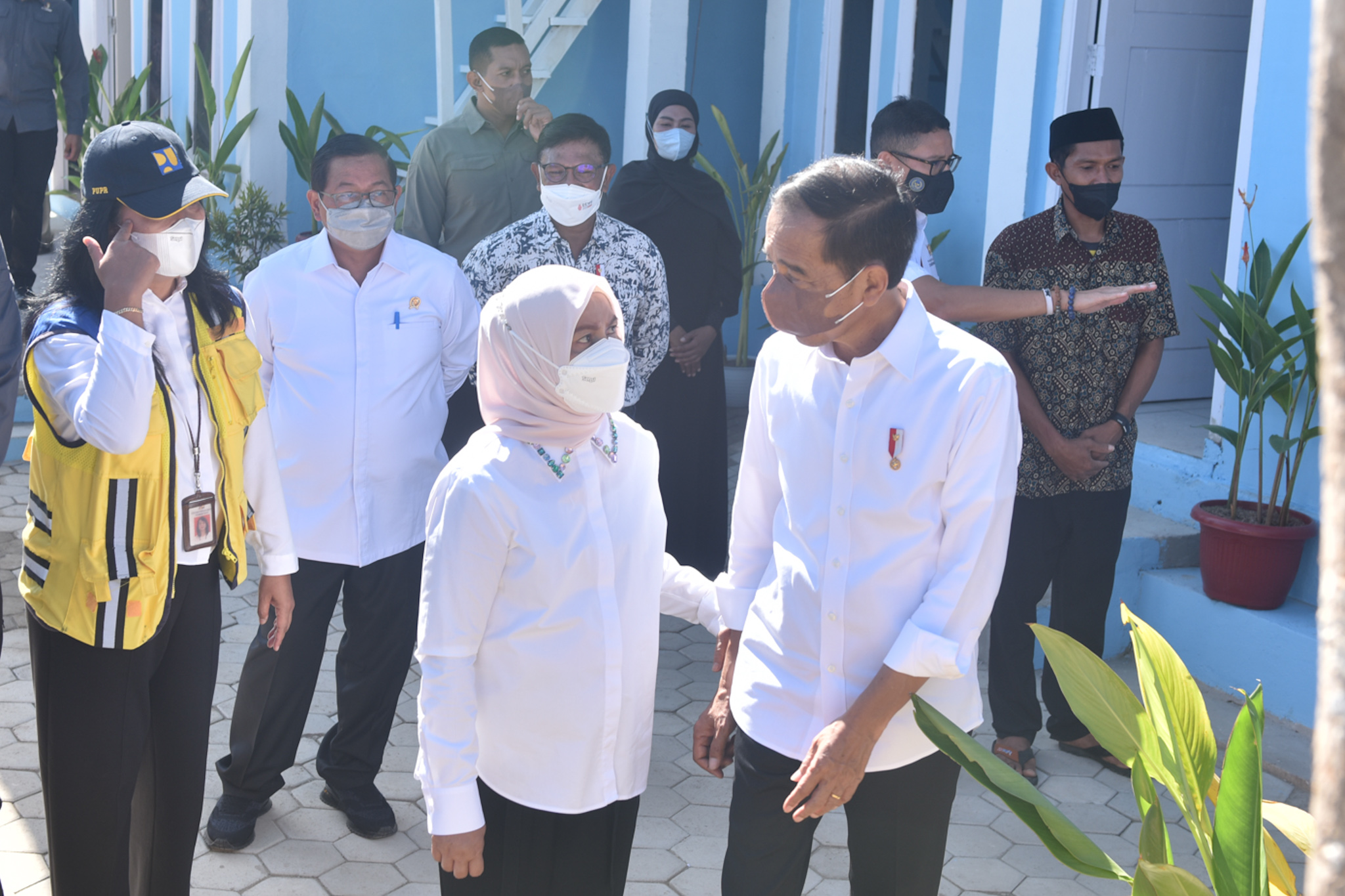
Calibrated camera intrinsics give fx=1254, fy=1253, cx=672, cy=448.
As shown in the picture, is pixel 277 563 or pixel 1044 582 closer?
pixel 277 563

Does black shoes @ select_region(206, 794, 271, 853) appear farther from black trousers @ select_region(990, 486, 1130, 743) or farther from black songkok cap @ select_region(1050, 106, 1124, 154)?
black songkok cap @ select_region(1050, 106, 1124, 154)

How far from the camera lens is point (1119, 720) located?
5.47 feet

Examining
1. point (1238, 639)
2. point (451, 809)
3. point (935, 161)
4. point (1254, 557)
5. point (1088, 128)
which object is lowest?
point (1238, 639)

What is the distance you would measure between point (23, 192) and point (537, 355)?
277 inches

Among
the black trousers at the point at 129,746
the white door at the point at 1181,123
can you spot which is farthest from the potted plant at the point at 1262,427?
the black trousers at the point at 129,746

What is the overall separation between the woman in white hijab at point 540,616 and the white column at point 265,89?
6.31m

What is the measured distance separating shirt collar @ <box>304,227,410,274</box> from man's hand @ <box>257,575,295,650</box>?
0.87 meters

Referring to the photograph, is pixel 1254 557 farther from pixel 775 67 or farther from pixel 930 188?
pixel 775 67

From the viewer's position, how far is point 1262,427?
4.34m

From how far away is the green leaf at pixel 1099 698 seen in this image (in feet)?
5.45

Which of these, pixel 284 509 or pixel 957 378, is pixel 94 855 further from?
pixel 957 378

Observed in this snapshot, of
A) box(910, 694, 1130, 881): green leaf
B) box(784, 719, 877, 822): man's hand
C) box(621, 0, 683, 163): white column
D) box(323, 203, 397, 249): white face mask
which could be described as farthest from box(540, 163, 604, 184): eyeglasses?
box(621, 0, 683, 163): white column

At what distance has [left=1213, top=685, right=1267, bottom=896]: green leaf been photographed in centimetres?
139

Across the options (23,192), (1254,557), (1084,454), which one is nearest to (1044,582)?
(1084,454)
